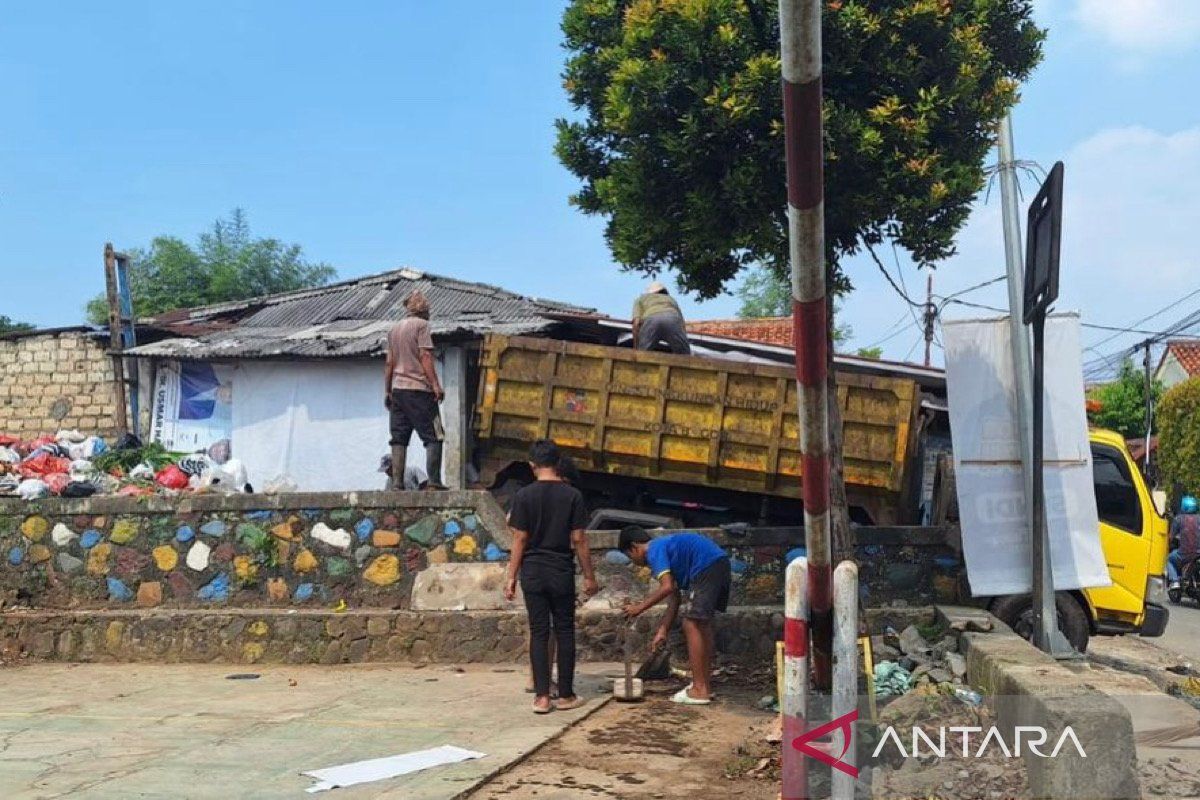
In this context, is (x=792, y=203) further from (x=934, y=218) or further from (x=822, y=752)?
(x=934, y=218)

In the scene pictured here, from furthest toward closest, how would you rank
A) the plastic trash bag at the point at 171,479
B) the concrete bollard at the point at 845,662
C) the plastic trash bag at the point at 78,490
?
the plastic trash bag at the point at 171,479 → the plastic trash bag at the point at 78,490 → the concrete bollard at the point at 845,662

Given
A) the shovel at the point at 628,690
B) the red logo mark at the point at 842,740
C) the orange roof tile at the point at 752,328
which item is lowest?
the shovel at the point at 628,690

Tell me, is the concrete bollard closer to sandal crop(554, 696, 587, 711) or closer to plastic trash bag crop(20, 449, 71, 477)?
sandal crop(554, 696, 587, 711)

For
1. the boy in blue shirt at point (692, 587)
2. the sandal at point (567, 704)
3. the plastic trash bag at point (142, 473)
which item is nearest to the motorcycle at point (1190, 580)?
the boy in blue shirt at point (692, 587)

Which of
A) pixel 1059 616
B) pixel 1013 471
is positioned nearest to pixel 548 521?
pixel 1013 471

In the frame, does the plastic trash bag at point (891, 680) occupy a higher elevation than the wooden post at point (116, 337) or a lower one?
lower

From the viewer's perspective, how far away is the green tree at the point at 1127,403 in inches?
1241

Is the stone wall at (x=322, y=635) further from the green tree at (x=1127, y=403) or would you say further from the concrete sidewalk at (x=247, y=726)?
the green tree at (x=1127, y=403)

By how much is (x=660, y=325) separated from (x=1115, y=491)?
445 cm

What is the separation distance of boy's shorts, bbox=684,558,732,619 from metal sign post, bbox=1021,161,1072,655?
1992 millimetres

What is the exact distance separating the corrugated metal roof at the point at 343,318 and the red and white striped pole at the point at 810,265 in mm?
9082

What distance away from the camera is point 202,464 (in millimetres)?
12078

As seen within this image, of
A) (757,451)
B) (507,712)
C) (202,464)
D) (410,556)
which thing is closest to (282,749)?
(507,712)

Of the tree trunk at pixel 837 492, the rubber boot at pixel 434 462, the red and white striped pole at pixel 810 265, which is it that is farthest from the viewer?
the rubber boot at pixel 434 462
